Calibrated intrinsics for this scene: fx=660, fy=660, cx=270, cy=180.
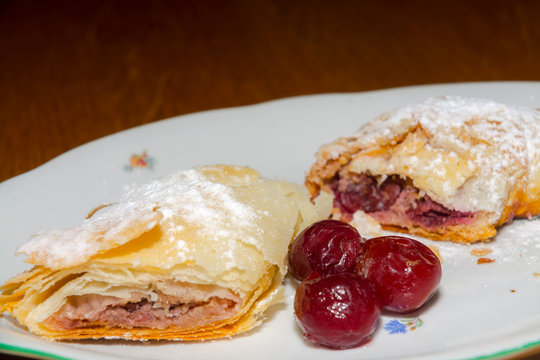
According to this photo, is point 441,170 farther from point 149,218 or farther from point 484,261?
point 149,218

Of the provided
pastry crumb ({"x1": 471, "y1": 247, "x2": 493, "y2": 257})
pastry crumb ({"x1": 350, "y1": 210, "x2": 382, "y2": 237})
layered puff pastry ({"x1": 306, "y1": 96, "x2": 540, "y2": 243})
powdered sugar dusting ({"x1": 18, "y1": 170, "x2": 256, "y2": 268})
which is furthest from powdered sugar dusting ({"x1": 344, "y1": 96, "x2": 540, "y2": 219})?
powdered sugar dusting ({"x1": 18, "y1": 170, "x2": 256, "y2": 268})

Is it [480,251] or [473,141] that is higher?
[473,141]

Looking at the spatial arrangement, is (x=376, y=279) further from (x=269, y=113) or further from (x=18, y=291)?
(x=269, y=113)

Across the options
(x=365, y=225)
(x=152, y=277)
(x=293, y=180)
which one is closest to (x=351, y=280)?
(x=152, y=277)

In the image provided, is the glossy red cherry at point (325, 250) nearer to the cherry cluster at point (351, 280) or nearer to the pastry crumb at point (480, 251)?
the cherry cluster at point (351, 280)

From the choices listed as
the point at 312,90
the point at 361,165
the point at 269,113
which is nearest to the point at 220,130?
the point at 269,113

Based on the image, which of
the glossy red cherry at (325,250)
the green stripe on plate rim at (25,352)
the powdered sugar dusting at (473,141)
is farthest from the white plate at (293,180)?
the powdered sugar dusting at (473,141)
